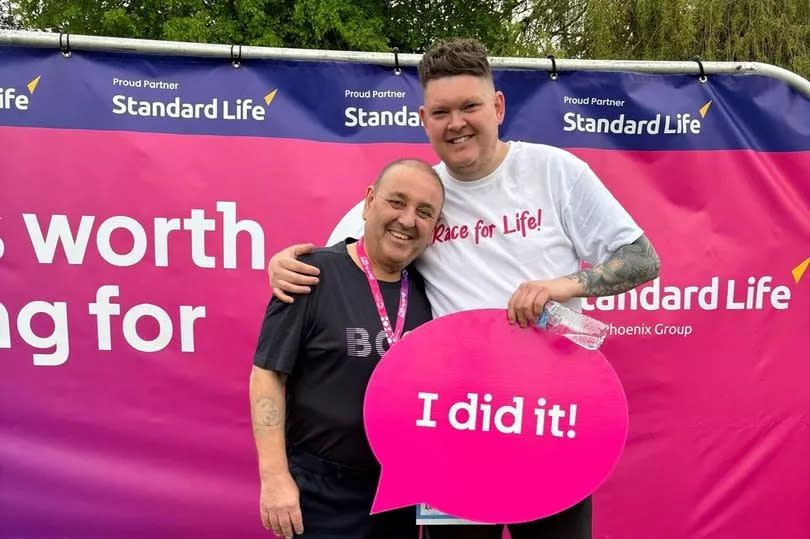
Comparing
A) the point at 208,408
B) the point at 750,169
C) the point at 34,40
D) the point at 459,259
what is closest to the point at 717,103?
the point at 750,169

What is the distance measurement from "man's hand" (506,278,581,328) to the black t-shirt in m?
0.34

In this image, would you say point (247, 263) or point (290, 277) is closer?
point (290, 277)

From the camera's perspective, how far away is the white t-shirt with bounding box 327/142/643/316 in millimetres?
1653

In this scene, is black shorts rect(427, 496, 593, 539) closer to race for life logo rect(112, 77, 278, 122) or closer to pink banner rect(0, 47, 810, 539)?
pink banner rect(0, 47, 810, 539)

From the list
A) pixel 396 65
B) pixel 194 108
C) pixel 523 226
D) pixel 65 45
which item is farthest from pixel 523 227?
pixel 65 45

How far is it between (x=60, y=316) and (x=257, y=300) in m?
0.79

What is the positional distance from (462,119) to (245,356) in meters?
1.46

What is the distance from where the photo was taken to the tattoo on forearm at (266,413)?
1.56 metres

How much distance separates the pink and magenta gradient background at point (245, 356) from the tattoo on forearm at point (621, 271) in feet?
3.34

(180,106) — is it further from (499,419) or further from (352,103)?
(499,419)

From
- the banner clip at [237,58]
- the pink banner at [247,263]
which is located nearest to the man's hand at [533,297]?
the pink banner at [247,263]

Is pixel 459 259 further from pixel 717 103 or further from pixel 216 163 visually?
pixel 717 103

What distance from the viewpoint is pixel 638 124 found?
8.41ft

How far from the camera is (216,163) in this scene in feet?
7.94
